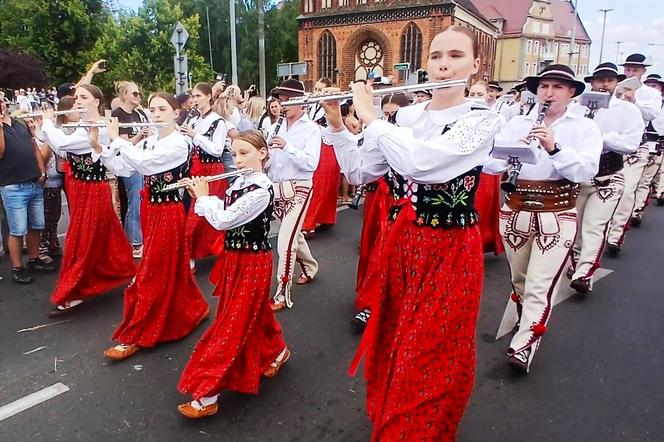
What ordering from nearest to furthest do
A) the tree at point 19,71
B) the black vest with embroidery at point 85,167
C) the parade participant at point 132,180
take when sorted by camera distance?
the black vest with embroidery at point 85,167
the parade participant at point 132,180
the tree at point 19,71

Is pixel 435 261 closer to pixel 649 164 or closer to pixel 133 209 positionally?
pixel 133 209

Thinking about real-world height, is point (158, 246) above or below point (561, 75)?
below

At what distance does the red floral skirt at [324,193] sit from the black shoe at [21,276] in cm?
330

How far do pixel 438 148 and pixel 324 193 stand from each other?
17.9 feet

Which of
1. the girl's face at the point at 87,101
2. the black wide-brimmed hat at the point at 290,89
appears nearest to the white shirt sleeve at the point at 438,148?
the black wide-brimmed hat at the point at 290,89

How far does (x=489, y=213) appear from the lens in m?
6.12

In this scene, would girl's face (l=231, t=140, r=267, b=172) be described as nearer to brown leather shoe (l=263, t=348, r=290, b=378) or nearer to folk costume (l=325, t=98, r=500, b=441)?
folk costume (l=325, t=98, r=500, b=441)

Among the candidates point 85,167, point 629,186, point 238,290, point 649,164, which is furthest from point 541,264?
point 649,164

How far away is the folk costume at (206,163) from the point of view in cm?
570

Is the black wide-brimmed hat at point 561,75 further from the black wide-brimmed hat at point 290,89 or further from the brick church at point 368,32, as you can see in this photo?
the brick church at point 368,32

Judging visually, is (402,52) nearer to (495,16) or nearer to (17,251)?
(495,16)

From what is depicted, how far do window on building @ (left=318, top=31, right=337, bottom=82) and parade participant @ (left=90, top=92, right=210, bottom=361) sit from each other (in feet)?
124

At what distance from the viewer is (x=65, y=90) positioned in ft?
21.3

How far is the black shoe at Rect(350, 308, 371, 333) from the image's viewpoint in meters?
4.17
